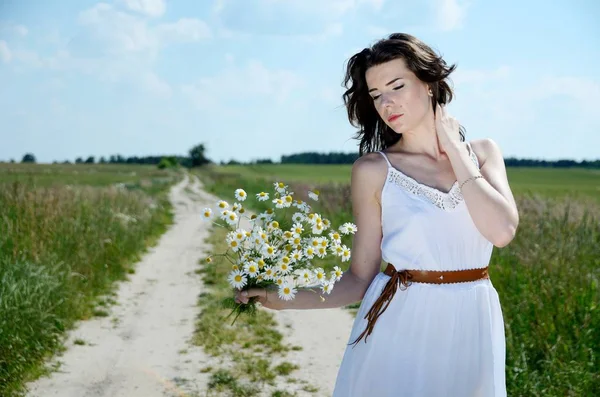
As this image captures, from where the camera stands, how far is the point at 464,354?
234 centimetres

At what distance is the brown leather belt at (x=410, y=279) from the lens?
235 cm

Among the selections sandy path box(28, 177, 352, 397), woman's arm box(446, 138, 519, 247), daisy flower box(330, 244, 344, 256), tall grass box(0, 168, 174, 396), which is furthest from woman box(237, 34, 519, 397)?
tall grass box(0, 168, 174, 396)

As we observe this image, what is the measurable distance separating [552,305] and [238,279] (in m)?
3.78

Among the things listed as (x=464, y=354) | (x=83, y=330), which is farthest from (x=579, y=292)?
(x=83, y=330)

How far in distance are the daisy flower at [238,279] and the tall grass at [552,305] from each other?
2870 mm

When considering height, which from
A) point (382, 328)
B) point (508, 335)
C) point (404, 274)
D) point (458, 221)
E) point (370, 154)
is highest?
point (370, 154)

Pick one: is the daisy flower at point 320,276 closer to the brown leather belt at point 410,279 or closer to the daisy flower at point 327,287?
the daisy flower at point 327,287

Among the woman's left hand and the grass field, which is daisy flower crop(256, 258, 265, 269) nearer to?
the woman's left hand

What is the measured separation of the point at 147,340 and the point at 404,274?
213 inches

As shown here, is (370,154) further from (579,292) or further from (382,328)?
(579,292)

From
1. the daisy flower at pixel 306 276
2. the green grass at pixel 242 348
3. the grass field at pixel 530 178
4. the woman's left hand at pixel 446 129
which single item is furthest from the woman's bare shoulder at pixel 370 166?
the grass field at pixel 530 178

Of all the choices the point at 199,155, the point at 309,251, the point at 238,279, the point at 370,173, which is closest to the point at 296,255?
the point at 309,251

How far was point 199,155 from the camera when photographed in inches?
4094

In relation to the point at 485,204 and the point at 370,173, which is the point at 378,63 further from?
the point at 485,204
